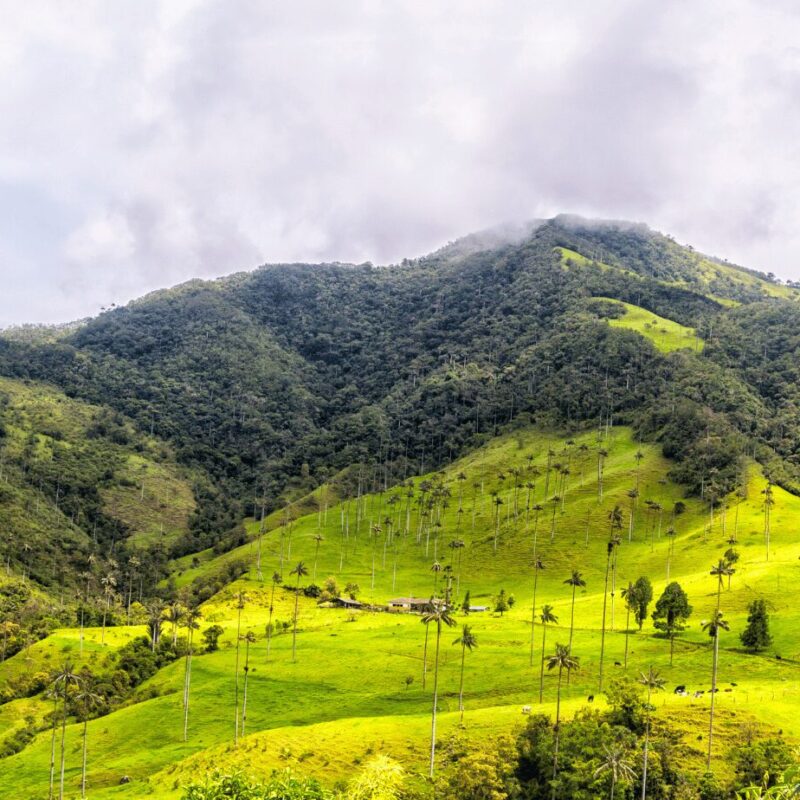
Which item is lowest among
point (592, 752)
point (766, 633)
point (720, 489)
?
point (592, 752)

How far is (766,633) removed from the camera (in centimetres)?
10575

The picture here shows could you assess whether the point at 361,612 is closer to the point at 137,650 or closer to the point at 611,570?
the point at 137,650

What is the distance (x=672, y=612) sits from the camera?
367 ft

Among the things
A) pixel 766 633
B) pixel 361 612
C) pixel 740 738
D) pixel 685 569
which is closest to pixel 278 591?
pixel 361 612

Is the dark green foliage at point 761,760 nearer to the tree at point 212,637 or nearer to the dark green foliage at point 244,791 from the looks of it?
the dark green foliage at point 244,791

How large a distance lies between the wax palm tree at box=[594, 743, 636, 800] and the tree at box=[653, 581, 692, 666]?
44.2 metres

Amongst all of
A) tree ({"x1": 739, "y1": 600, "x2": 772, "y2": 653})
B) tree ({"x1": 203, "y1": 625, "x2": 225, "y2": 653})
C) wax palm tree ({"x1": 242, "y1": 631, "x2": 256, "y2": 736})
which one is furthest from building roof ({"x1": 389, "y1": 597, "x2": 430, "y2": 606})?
tree ({"x1": 739, "y1": 600, "x2": 772, "y2": 653})

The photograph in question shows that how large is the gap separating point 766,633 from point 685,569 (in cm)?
5545

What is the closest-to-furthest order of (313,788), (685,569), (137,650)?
1. (313,788)
2. (137,650)
3. (685,569)

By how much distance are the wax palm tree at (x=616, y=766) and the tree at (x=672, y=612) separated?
145 ft

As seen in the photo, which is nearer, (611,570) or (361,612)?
(361,612)

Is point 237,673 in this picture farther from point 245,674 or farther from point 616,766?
point 616,766

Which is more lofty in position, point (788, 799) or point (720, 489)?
point (720, 489)

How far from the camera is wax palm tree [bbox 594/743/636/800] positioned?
61844mm
